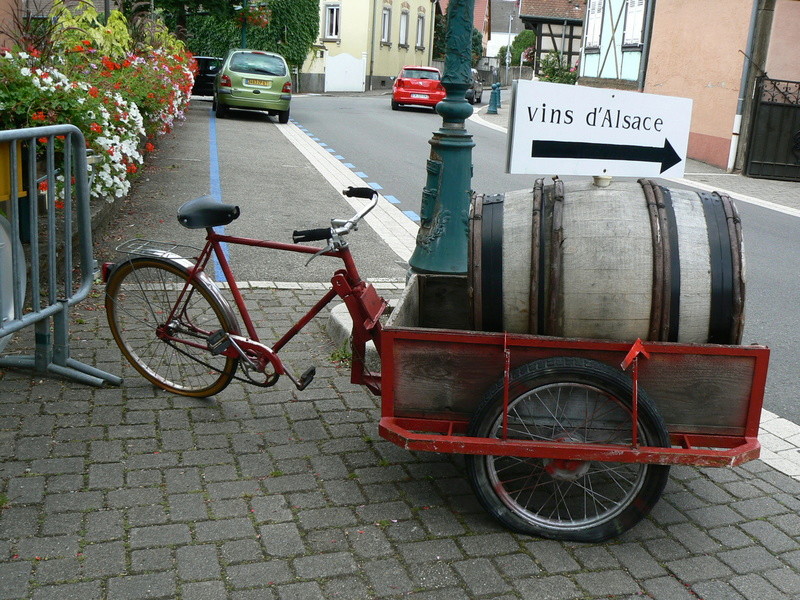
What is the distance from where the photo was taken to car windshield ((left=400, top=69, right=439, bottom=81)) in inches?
1284

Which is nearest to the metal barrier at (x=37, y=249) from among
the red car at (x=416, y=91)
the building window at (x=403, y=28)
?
the red car at (x=416, y=91)

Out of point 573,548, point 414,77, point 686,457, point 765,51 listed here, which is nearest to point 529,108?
point 686,457

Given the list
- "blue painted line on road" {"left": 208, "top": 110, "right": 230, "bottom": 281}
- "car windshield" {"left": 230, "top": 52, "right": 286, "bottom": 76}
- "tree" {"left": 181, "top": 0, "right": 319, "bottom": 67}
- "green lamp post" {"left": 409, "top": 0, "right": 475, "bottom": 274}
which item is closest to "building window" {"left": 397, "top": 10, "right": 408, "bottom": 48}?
"tree" {"left": 181, "top": 0, "right": 319, "bottom": 67}

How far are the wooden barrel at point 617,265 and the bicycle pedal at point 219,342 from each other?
55.2 inches

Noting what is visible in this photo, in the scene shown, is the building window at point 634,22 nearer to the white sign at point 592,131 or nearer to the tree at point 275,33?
the white sign at point 592,131

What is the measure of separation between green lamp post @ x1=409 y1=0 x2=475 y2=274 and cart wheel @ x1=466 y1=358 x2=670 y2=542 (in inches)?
89.8

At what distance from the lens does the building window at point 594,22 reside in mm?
28094

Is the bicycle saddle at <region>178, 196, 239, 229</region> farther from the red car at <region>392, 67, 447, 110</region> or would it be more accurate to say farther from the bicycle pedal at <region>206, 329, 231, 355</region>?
the red car at <region>392, 67, 447, 110</region>

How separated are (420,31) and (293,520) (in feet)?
207

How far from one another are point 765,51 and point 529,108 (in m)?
16.2

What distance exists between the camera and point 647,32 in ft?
77.5

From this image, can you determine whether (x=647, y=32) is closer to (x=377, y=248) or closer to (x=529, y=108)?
(x=377, y=248)

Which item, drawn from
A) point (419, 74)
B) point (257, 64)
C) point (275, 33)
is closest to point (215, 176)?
point (257, 64)

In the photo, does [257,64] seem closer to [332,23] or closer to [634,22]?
[634,22]
